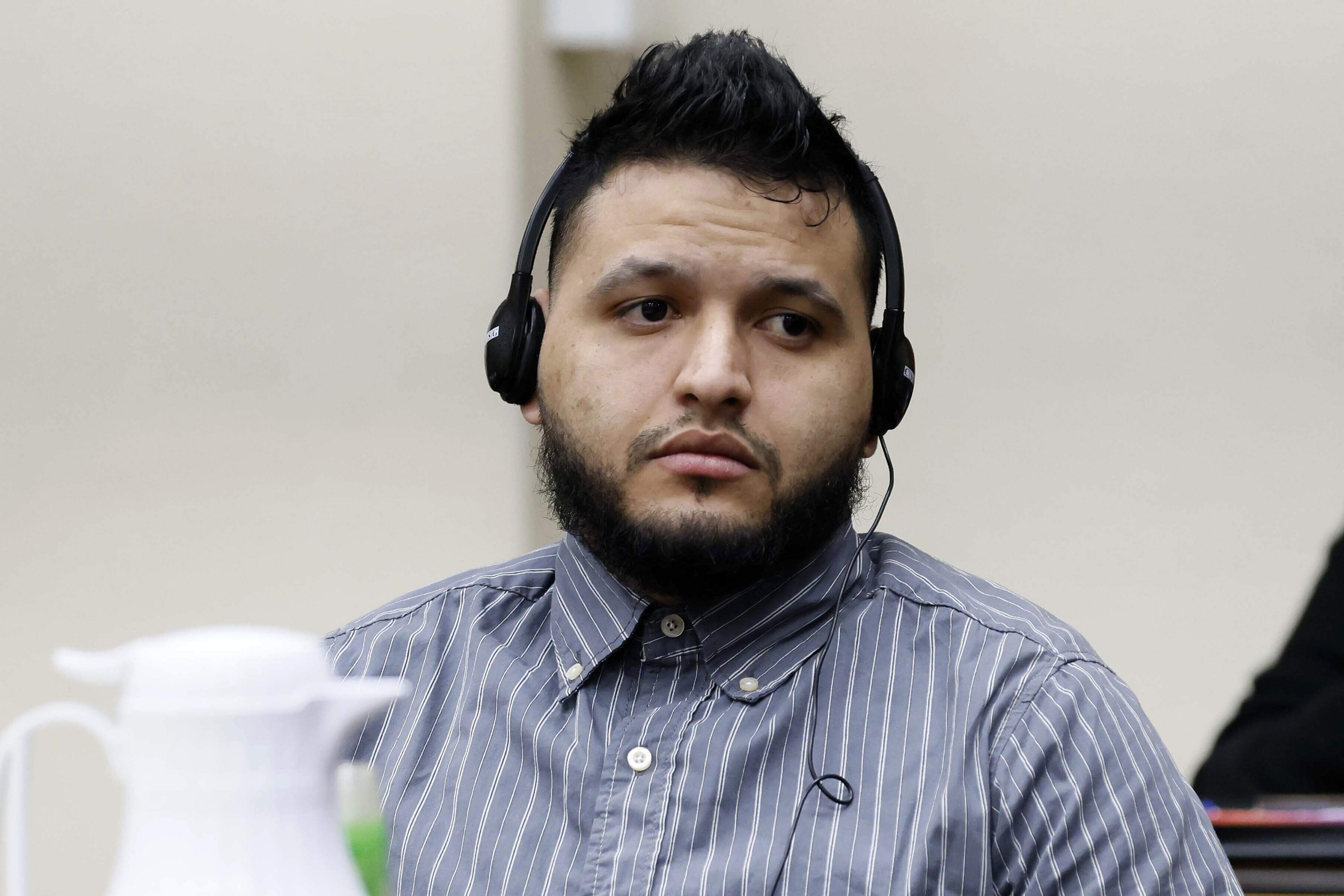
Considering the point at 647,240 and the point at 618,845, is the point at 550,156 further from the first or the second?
the point at 618,845

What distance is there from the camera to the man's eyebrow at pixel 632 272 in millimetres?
1055

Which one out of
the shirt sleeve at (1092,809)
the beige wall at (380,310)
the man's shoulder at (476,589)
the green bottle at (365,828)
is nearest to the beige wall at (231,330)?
the beige wall at (380,310)

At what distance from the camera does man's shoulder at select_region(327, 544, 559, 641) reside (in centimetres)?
120

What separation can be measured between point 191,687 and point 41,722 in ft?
0.20

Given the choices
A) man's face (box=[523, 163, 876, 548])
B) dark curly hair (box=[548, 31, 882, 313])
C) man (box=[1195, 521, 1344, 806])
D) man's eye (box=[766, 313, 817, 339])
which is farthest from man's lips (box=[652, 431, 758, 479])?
man (box=[1195, 521, 1344, 806])

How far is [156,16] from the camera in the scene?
6.81 ft

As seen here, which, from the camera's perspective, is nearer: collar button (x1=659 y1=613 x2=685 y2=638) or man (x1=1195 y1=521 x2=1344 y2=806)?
collar button (x1=659 y1=613 x2=685 y2=638)

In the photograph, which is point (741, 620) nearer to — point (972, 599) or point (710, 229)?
point (972, 599)

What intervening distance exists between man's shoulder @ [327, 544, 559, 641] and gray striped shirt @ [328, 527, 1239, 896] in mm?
41

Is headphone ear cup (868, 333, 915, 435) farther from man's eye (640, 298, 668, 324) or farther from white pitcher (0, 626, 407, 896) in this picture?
white pitcher (0, 626, 407, 896)

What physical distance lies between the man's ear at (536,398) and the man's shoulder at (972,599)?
1.08ft

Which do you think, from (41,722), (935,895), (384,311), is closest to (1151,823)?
(935,895)

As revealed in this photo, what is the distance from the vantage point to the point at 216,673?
1.55 ft

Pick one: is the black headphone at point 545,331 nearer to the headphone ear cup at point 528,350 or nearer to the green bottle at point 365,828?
the headphone ear cup at point 528,350
